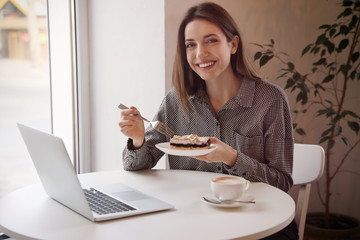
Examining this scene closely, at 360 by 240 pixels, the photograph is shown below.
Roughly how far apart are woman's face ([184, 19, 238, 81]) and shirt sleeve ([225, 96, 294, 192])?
270 mm

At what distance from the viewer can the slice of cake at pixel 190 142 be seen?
150 centimetres

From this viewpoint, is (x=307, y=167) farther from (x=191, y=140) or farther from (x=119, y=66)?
(x=119, y=66)

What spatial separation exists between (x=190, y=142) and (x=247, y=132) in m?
0.33

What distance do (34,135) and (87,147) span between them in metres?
1.69

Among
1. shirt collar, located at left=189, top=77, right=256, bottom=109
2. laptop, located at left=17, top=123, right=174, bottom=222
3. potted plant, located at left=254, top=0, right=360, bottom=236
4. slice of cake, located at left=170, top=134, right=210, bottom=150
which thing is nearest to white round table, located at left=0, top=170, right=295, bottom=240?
laptop, located at left=17, top=123, right=174, bottom=222

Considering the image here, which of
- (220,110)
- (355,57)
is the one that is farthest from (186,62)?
(355,57)

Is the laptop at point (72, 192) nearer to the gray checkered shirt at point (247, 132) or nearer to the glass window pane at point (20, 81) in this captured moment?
the gray checkered shirt at point (247, 132)

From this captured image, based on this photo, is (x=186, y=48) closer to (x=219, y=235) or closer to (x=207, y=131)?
(x=207, y=131)

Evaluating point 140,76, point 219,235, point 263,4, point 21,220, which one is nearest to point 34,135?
point 21,220

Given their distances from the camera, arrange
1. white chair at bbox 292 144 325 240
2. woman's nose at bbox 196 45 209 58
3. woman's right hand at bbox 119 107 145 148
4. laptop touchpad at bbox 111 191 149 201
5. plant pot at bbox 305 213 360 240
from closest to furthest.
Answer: laptop touchpad at bbox 111 191 149 201 → woman's right hand at bbox 119 107 145 148 → woman's nose at bbox 196 45 209 58 → white chair at bbox 292 144 325 240 → plant pot at bbox 305 213 360 240

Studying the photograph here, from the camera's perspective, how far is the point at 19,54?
7.97 ft

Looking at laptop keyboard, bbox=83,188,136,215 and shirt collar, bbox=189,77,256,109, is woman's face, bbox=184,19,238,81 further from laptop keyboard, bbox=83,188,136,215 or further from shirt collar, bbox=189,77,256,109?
laptop keyboard, bbox=83,188,136,215

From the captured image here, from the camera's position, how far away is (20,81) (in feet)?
7.99

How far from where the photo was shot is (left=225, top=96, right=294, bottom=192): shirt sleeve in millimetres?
1591
